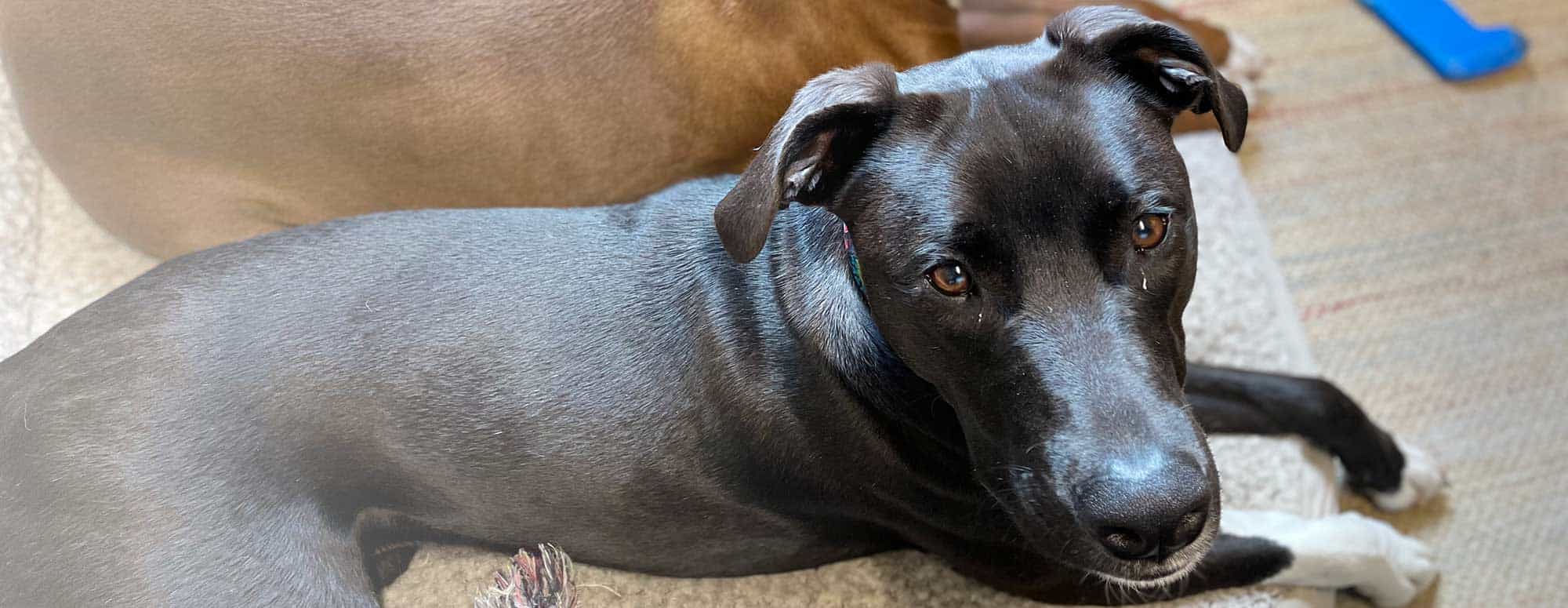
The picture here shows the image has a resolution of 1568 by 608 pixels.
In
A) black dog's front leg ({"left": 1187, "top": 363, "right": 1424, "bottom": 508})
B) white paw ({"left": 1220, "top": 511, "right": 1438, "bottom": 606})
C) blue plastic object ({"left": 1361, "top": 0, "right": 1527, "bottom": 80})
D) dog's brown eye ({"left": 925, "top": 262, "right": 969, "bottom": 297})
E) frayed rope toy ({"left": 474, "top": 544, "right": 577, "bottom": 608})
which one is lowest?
white paw ({"left": 1220, "top": 511, "right": 1438, "bottom": 606})

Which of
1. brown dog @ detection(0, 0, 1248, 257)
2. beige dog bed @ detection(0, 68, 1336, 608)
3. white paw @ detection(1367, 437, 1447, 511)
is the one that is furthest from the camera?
white paw @ detection(1367, 437, 1447, 511)

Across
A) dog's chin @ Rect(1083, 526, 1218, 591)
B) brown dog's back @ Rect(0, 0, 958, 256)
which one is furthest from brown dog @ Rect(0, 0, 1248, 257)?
dog's chin @ Rect(1083, 526, 1218, 591)

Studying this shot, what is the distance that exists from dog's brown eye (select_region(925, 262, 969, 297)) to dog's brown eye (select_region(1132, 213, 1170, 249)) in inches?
8.9

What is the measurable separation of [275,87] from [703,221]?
2.72ft

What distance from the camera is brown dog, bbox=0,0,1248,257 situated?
6.61 ft

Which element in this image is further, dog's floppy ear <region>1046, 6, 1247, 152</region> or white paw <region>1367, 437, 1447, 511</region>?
white paw <region>1367, 437, 1447, 511</region>

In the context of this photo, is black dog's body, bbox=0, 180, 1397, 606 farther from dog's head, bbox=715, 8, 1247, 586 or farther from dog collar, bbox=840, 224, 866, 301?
dog's head, bbox=715, 8, 1247, 586

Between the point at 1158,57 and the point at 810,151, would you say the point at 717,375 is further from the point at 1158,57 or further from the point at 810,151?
the point at 1158,57

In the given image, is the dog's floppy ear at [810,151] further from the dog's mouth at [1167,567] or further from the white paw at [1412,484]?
the white paw at [1412,484]

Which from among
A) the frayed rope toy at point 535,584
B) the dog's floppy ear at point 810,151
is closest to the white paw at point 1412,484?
the dog's floppy ear at point 810,151

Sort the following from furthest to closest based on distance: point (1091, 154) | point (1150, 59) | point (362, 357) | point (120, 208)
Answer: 1. point (120, 208)
2. point (362, 357)
3. point (1150, 59)
4. point (1091, 154)

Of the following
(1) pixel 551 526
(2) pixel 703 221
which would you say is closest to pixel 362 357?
(1) pixel 551 526

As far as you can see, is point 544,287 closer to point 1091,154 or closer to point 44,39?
point 1091,154

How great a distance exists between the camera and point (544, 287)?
1795 millimetres
